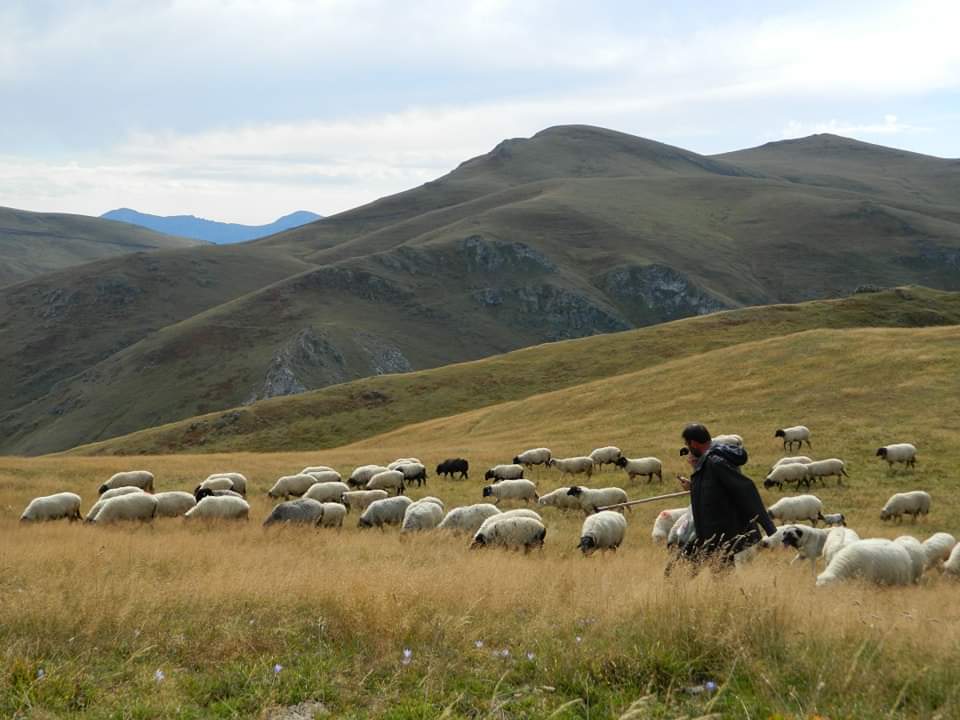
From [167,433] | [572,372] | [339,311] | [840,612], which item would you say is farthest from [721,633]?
[339,311]

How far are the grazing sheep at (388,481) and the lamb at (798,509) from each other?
→ 1367cm

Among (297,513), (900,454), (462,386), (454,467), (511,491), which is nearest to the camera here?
(297,513)

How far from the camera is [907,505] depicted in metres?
21.5

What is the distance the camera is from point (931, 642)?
638 centimetres

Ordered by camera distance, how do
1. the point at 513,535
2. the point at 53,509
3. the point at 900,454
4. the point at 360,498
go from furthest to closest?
the point at 900,454 → the point at 360,498 → the point at 53,509 → the point at 513,535

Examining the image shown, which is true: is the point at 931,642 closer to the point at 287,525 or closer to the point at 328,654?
the point at 328,654

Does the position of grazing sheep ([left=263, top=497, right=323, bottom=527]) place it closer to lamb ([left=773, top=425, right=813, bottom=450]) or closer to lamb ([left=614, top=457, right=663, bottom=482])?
lamb ([left=614, top=457, right=663, bottom=482])

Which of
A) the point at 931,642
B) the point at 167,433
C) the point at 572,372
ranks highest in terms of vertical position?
the point at 931,642

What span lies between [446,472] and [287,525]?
14.2m

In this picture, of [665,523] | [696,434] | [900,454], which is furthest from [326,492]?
[900,454]

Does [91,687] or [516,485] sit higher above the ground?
[91,687]

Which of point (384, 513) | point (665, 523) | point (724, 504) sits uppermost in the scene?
point (724, 504)

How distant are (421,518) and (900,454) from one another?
64.7ft

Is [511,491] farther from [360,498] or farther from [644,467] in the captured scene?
[644,467]
